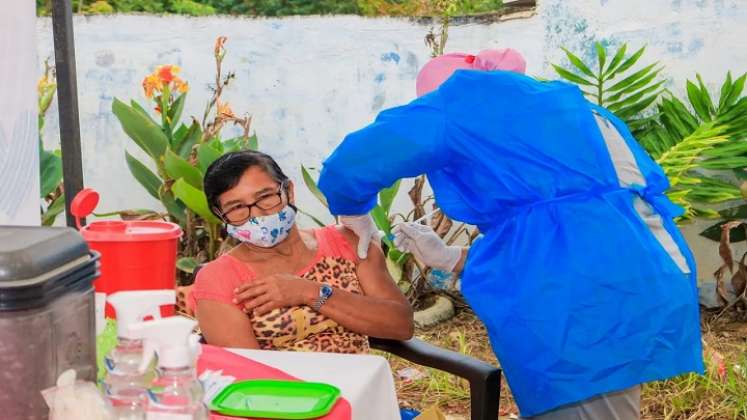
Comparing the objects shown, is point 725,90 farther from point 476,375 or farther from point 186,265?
point 476,375

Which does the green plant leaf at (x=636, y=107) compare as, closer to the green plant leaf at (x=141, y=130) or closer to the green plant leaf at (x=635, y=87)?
the green plant leaf at (x=635, y=87)

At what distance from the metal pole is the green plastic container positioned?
84 centimetres

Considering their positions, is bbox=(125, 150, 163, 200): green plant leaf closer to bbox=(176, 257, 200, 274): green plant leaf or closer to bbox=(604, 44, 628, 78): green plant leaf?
bbox=(176, 257, 200, 274): green plant leaf

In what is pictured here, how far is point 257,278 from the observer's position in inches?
89.0

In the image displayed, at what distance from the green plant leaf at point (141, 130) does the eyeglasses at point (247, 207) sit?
2086 mm

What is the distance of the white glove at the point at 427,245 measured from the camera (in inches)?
97.0

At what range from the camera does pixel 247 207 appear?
221 centimetres

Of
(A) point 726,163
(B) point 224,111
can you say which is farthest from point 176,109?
(A) point 726,163

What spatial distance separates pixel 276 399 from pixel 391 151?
705 millimetres

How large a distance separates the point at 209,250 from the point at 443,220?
1085 mm

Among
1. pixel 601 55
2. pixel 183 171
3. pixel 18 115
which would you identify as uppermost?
pixel 18 115

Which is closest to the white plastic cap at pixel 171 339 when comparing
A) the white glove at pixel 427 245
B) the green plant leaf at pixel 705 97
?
the white glove at pixel 427 245

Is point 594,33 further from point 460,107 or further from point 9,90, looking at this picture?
point 9,90

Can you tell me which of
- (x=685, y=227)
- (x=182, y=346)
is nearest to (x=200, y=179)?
(x=685, y=227)
